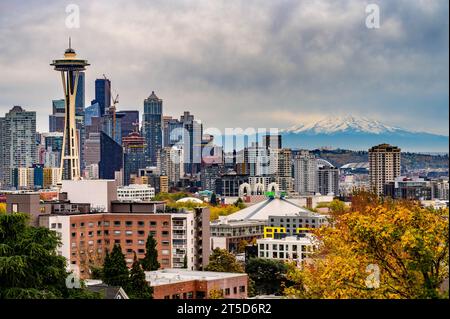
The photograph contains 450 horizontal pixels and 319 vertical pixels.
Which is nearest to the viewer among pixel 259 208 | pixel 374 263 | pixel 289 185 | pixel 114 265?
pixel 374 263

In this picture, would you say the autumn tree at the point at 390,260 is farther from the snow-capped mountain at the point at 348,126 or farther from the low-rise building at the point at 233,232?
the low-rise building at the point at 233,232

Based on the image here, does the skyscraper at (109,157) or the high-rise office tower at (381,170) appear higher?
the skyscraper at (109,157)

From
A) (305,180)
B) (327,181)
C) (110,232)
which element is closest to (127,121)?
(327,181)

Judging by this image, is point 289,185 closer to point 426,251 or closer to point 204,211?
point 204,211

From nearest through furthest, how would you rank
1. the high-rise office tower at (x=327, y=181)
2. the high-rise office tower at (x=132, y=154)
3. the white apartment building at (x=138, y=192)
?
the high-rise office tower at (x=327, y=181) → the white apartment building at (x=138, y=192) → the high-rise office tower at (x=132, y=154)

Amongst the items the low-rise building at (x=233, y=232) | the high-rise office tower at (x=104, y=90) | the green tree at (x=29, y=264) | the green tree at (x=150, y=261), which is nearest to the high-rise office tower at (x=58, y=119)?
the high-rise office tower at (x=104, y=90)

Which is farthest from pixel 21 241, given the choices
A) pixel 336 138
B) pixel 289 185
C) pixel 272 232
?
pixel 289 185

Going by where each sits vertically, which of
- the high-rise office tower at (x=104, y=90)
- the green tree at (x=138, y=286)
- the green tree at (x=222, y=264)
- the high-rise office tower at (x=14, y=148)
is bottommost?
the green tree at (x=222, y=264)

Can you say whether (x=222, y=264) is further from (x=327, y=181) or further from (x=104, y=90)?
(x=327, y=181)
